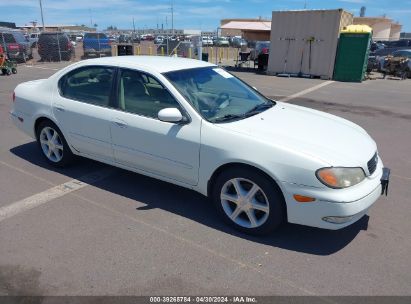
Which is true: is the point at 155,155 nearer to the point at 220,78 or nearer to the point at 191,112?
the point at 191,112

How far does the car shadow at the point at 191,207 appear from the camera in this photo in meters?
3.34

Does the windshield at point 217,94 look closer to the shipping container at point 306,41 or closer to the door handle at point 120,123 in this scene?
the door handle at point 120,123

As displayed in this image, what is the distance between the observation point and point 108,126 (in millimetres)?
4074

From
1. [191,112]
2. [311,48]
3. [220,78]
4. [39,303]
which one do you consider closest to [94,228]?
[39,303]

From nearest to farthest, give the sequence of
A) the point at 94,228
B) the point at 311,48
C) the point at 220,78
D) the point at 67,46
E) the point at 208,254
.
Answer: the point at 208,254
the point at 94,228
the point at 220,78
the point at 311,48
the point at 67,46

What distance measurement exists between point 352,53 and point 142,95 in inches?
597

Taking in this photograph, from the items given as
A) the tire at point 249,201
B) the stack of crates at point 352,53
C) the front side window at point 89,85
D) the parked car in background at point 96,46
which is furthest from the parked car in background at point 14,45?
the tire at point 249,201

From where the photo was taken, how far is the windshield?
369 cm

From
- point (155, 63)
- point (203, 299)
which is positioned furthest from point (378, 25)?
point (203, 299)

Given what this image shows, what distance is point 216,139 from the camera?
336cm

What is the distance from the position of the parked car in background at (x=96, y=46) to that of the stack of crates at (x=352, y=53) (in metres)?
17.7

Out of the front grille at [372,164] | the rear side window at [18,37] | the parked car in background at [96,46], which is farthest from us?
the parked car in background at [96,46]

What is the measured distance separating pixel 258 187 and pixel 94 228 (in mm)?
1640

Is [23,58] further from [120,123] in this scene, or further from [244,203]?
[244,203]
